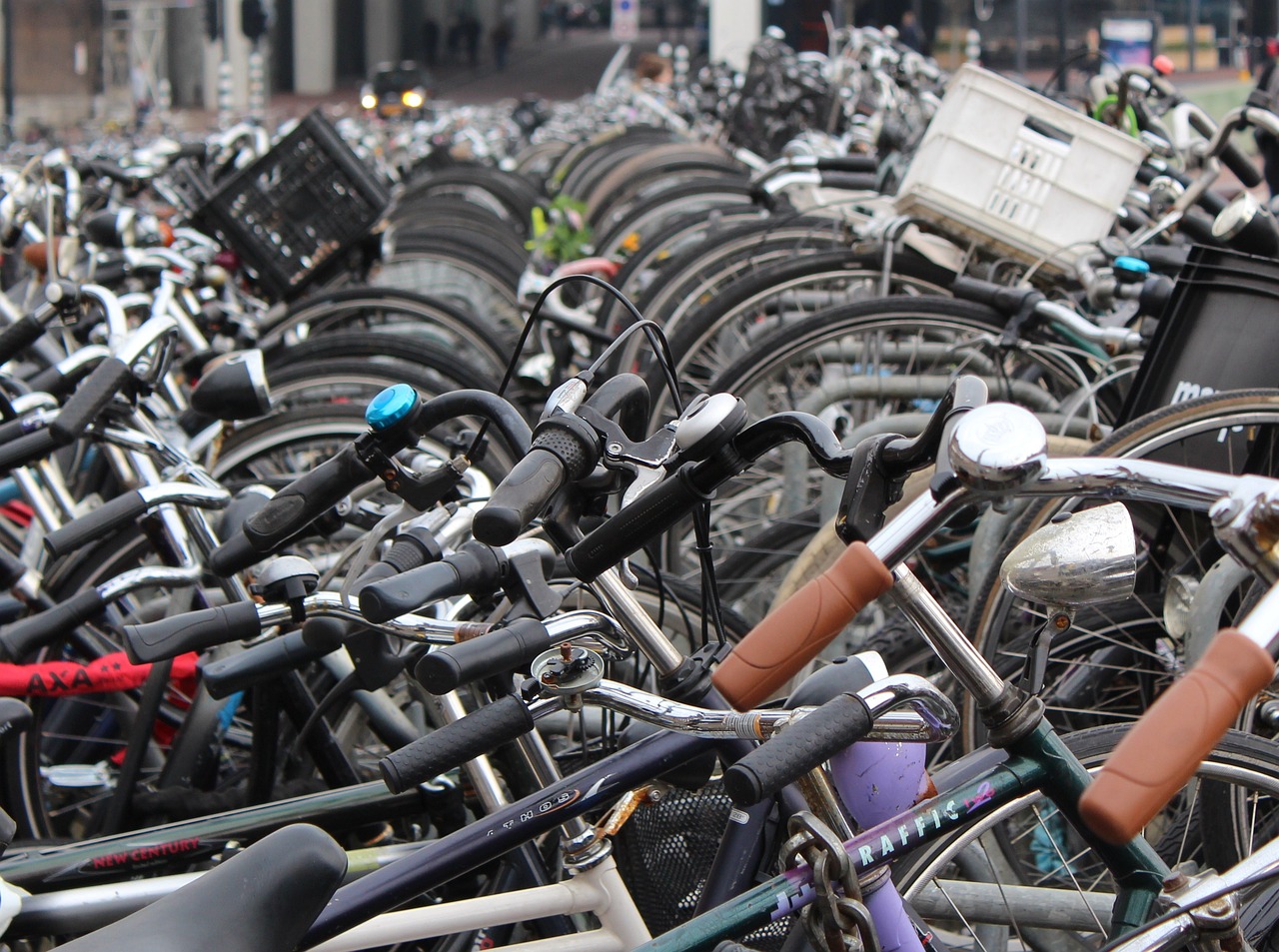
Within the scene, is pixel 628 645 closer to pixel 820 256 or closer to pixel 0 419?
pixel 0 419

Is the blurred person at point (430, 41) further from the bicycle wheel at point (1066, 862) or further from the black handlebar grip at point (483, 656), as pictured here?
the black handlebar grip at point (483, 656)

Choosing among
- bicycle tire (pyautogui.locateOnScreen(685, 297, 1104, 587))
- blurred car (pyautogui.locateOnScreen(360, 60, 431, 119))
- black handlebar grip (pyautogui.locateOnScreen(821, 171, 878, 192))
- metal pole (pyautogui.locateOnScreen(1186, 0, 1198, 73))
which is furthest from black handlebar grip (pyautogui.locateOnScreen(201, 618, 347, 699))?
metal pole (pyautogui.locateOnScreen(1186, 0, 1198, 73))

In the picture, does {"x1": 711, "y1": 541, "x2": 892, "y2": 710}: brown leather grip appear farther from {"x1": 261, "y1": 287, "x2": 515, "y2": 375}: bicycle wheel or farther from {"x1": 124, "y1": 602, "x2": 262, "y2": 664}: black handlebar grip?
{"x1": 261, "y1": 287, "x2": 515, "y2": 375}: bicycle wheel

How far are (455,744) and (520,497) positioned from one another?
362 millimetres

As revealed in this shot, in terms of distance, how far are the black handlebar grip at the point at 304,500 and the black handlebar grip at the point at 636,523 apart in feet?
1.51

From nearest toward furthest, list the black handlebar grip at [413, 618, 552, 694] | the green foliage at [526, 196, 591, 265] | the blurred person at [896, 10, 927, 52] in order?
the black handlebar grip at [413, 618, 552, 694]
the green foliage at [526, 196, 591, 265]
the blurred person at [896, 10, 927, 52]

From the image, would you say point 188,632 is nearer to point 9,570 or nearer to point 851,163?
point 9,570

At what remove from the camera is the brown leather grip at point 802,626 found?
1.26 meters

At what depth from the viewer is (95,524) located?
2387 mm

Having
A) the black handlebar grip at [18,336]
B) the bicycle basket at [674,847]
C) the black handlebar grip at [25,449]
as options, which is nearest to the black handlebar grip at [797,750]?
the bicycle basket at [674,847]

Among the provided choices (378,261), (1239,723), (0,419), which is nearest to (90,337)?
(0,419)

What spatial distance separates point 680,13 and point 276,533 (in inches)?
1751

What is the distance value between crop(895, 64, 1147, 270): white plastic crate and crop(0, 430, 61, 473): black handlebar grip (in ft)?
7.93

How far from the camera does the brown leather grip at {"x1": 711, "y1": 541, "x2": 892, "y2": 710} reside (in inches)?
49.7
